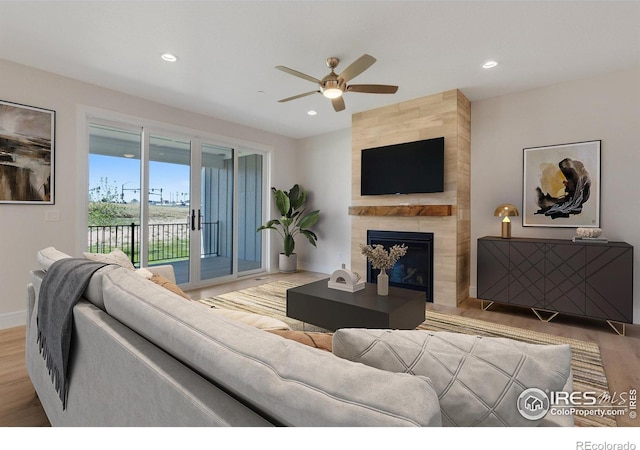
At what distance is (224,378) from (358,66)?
8.01ft

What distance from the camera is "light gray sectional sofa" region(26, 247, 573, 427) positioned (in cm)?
51

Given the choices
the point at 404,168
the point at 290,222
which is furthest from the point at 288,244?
the point at 404,168

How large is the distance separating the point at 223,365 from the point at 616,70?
4.49m

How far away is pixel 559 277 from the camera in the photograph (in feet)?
10.3

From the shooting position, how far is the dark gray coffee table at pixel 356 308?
2270mm

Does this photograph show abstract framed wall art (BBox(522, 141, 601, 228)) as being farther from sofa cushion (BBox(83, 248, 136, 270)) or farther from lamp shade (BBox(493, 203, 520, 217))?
sofa cushion (BBox(83, 248, 136, 270))

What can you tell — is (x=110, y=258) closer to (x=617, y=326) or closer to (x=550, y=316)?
(x=550, y=316)

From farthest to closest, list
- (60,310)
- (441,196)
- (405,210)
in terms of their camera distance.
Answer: (405,210) → (441,196) → (60,310)

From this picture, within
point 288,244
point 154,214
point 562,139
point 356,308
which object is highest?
point 562,139

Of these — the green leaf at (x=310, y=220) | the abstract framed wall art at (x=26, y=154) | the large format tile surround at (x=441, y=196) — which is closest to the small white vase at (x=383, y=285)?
the large format tile surround at (x=441, y=196)

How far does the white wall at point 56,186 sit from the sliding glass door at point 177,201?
0.24m

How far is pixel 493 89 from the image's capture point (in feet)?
12.0

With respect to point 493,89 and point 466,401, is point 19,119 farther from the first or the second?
point 493,89

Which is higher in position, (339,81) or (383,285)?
(339,81)
